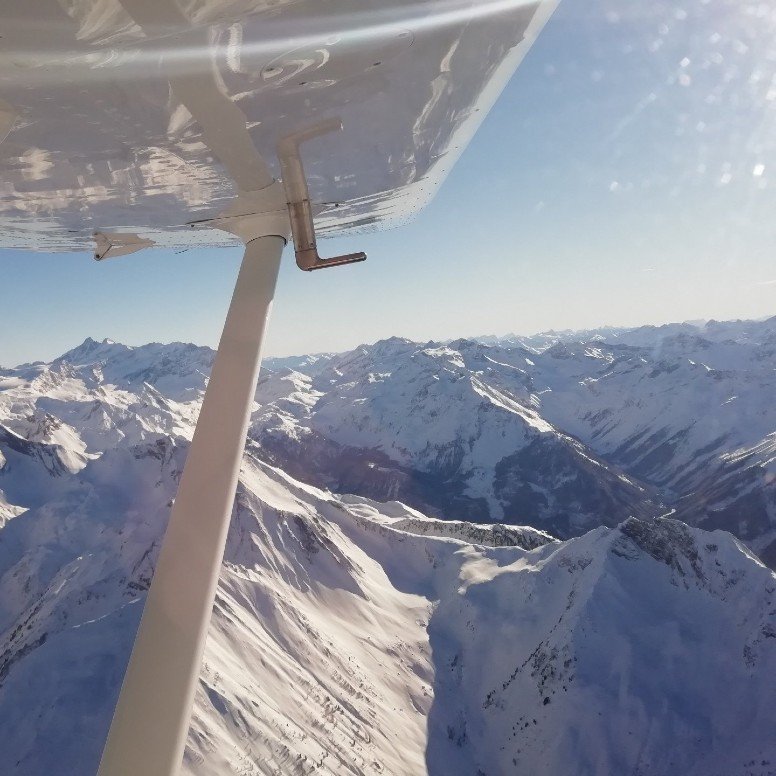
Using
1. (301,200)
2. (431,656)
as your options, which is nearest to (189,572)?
(301,200)

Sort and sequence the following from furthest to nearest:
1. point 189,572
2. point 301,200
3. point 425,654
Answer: point 425,654
point 301,200
point 189,572

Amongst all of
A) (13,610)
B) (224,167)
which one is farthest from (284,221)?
(13,610)

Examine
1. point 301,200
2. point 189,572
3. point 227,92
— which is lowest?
point 189,572

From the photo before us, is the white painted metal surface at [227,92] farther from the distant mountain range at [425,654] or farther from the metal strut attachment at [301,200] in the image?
the distant mountain range at [425,654]

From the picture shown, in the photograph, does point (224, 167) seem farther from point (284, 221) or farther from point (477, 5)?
point (477, 5)

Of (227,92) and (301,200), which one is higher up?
(227,92)

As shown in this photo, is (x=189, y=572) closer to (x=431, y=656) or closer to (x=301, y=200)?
(x=301, y=200)

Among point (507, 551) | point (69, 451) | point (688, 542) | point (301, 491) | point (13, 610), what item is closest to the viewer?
point (688, 542)

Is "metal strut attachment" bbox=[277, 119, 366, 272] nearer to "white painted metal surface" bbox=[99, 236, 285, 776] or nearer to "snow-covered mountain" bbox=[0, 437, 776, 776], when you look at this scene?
"white painted metal surface" bbox=[99, 236, 285, 776]
